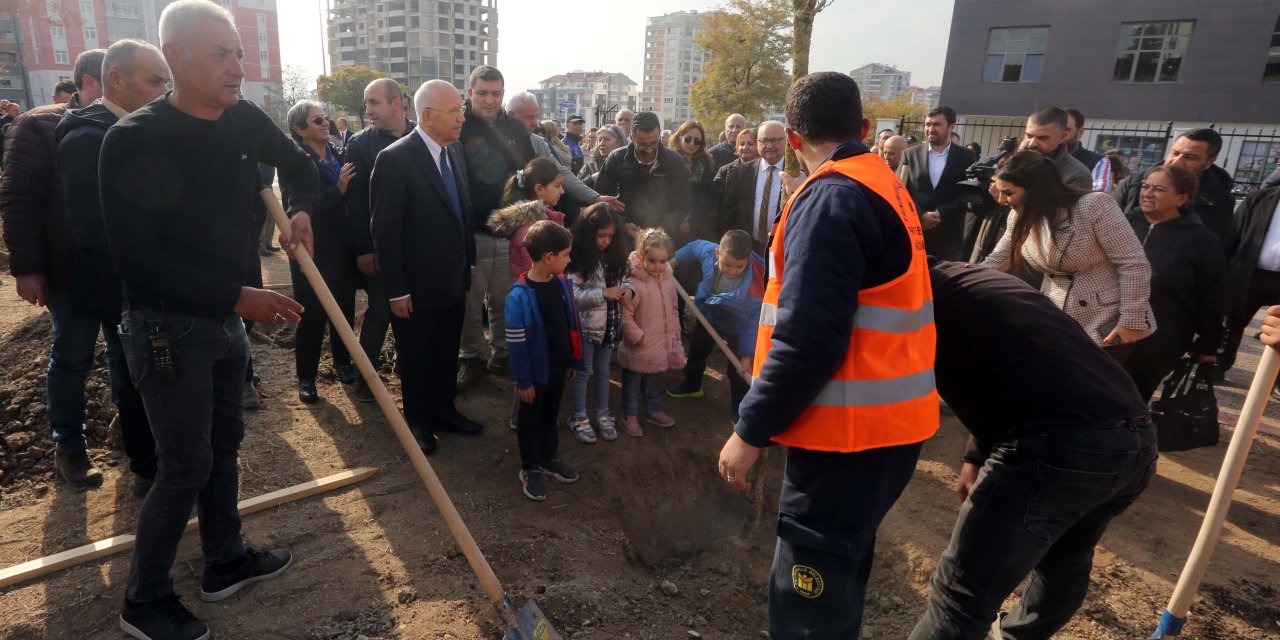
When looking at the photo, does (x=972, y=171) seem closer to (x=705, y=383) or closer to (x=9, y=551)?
(x=705, y=383)

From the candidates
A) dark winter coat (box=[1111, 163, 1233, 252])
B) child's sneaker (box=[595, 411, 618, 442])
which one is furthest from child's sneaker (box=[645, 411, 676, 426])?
dark winter coat (box=[1111, 163, 1233, 252])

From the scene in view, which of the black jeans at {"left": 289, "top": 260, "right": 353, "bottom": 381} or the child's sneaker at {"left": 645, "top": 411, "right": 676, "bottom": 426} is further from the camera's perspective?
the child's sneaker at {"left": 645, "top": 411, "right": 676, "bottom": 426}

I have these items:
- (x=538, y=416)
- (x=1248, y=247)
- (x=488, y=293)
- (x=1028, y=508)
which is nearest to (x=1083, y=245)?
(x=1028, y=508)

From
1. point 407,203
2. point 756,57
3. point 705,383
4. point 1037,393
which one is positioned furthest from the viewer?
point 756,57

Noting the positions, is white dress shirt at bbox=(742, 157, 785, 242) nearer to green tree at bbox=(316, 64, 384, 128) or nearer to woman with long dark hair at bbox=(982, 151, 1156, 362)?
woman with long dark hair at bbox=(982, 151, 1156, 362)

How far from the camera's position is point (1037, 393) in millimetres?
1986

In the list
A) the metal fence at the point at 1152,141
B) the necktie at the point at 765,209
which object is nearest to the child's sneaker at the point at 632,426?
the necktie at the point at 765,209

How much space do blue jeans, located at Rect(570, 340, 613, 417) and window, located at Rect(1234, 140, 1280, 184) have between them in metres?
18.9

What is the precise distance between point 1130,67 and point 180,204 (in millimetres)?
27425

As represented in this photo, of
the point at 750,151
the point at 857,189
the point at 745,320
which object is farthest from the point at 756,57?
the point at 857,189

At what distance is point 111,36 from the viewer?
225 feet

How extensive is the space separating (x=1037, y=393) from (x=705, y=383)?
3.82 meters

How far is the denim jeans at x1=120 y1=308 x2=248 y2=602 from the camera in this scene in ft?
7.75

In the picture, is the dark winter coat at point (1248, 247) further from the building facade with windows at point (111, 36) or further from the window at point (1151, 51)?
the building facade with windows at point (111, 36)
